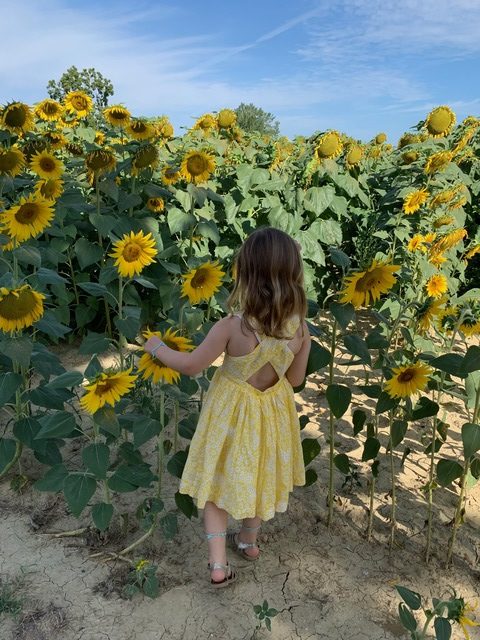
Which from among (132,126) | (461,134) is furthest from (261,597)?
(461,134)

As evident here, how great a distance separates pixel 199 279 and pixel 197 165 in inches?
37.8

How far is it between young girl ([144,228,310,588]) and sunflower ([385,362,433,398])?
27 centimetres

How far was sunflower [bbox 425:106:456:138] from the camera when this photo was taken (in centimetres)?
421

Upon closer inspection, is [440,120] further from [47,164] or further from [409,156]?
[47,164]

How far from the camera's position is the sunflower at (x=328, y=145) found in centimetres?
371

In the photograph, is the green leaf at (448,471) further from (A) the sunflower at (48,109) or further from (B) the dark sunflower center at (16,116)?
(A) the sunflower at (48,109)

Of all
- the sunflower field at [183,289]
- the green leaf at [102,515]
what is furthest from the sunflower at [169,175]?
the green leaf at [102,515]

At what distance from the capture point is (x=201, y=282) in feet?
5.77

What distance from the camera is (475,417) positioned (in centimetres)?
172

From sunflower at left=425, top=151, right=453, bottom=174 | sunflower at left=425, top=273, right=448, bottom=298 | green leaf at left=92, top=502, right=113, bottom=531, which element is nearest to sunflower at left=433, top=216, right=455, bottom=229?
sunflower at left=425, top=151, right=453, bottom=174

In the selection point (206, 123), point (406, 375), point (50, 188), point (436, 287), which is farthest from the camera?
point (206, 123)

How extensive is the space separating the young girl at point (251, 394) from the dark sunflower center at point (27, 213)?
69cm

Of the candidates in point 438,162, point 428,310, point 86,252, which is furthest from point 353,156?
point 428,310

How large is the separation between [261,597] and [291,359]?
78 cm
